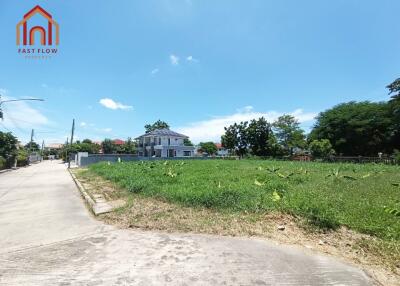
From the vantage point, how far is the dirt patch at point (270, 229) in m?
4.38

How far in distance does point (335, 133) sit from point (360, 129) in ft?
13.1

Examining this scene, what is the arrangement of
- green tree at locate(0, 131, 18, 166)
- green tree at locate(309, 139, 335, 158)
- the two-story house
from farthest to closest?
the two-story house
green tree at locate(309, 139, 335, 158)
green tree at locate(0, 131, 18, 166)

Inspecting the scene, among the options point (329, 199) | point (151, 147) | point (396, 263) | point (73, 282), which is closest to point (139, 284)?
point (73, 282)

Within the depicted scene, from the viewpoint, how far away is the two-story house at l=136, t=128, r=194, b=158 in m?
53.0

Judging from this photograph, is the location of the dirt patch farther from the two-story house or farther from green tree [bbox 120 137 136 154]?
green tree [bbox 120 137 136 154]

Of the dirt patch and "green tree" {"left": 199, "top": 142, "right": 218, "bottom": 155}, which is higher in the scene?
"green tree" {"left": 199, "top": 142, "right": 218, "bottom": 155}

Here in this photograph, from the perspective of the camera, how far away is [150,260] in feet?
14.3

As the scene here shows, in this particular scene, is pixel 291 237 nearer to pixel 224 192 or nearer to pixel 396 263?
pixel 396 263

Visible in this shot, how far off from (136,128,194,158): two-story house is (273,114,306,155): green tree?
17736mm

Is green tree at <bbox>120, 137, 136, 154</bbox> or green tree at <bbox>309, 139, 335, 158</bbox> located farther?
green tree at <bbox>120, 137, 136, 154</bbox>

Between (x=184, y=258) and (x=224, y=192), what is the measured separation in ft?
12.5

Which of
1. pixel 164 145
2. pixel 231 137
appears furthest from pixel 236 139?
pixel 164 145

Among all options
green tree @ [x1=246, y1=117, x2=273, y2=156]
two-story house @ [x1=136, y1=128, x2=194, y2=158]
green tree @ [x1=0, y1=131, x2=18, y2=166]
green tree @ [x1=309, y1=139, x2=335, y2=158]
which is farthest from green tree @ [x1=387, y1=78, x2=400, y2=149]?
green tree @ [x1=0, y1=131, x2=18, y2=166]

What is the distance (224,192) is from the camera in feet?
26.6
